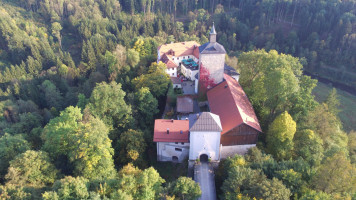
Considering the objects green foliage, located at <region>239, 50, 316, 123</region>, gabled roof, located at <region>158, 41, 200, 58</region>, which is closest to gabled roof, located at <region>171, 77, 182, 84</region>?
gabled roof, located at <region>158, 41, 200, 58</region>

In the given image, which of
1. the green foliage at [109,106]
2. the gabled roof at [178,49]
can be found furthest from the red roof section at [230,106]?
the gabled roof at [178,49]

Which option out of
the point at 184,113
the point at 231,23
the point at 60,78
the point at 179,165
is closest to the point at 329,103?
the point at 184,113

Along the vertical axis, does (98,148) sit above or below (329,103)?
above

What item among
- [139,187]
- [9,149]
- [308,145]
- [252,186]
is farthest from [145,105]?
[308,145]

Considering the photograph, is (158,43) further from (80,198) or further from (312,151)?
(80,198)

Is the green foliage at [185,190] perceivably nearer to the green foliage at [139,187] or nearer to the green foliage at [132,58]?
the green foliage at [139,187]

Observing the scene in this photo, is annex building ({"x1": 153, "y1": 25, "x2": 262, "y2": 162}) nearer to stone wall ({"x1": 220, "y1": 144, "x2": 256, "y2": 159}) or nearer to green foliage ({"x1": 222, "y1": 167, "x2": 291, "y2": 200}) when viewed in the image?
stone wall ({"x1": 220, "y1": 144, "x2": 256, "y2": 159})

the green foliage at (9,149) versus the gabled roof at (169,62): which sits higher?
the gabled roof at (169,62)
